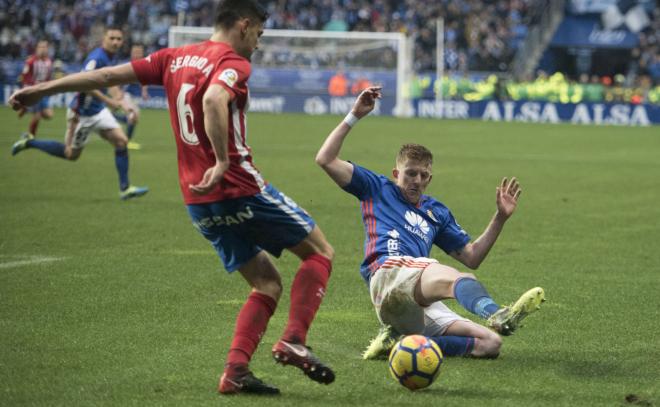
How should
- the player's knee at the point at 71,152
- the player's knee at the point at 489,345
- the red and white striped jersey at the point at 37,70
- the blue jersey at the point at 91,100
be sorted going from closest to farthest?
the player's knee at the point at 489,345, the blue jersey at the point at 91,100, the player's knee at the point at 71,152, the red and white striped jersey at the point at 37,70

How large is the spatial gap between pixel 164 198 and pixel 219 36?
9704 mm

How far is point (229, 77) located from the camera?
509cm

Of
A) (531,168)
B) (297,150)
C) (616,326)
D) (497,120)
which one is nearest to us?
(616,326)

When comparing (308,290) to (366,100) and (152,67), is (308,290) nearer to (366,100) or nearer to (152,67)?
(366,100)

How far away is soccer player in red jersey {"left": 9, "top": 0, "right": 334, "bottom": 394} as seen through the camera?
5215 millimetres

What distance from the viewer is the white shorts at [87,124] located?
1464 centimetres

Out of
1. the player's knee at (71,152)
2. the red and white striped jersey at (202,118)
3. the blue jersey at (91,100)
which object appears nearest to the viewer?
the red and white striped jersey at (202,118)

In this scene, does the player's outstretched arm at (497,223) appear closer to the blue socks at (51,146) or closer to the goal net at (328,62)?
the blue socks at (51,146)

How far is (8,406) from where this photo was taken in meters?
5.05

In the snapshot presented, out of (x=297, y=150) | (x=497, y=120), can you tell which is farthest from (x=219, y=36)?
(x=497, y=120)

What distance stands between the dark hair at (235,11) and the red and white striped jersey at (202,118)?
120 millimetres

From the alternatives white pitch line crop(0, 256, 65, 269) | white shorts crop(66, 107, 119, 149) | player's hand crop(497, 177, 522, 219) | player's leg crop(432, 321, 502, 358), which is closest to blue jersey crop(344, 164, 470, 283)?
player's hand crop(497, 177, 522, 219)

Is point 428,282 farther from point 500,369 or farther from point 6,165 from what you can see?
point 6,165

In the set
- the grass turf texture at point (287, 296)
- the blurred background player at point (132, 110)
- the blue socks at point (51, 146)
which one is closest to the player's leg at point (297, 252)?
the grass turf texture at point (287, 296)
